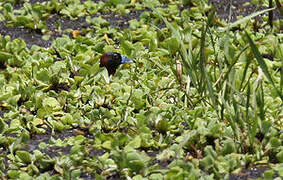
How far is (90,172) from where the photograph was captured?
9.60ft

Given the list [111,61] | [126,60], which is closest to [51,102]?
[111,61]

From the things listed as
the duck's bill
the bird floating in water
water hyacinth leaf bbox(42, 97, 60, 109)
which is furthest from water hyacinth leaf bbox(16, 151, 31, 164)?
the duck's bill

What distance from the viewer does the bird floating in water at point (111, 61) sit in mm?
4043

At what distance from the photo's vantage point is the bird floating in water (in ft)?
13.3

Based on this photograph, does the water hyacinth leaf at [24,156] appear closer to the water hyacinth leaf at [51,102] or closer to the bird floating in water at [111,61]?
the water hyacinth leaf at [51,102]

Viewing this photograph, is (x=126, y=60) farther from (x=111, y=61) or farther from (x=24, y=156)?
(x=24, y=156)

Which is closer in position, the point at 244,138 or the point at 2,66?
the point at 244,138

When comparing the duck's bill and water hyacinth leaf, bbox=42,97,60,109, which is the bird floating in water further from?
water hyacinth leaf, bbox=42,97,60,109

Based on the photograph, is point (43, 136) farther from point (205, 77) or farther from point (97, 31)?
point (97, 31)

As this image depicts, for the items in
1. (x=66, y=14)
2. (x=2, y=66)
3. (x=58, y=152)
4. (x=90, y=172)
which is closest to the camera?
(x=90, y=172)

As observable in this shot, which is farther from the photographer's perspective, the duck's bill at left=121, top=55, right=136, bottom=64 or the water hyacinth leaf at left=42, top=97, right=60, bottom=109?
the duck's bill at left=121, top=55, right=136, bottom=64

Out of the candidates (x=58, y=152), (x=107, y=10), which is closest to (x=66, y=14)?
(x=107, y=10)

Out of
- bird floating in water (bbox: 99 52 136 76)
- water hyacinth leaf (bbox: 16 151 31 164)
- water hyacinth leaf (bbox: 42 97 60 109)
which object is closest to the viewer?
water hyacinth leaf (bbox: 16 151 31 164)

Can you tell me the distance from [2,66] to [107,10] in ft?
Answer: 3.87
